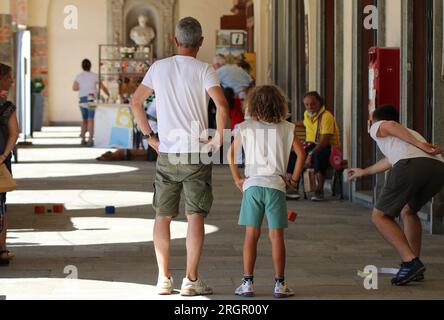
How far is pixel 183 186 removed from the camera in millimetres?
6551

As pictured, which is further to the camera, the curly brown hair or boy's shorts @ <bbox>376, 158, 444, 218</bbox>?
boy's shorts @ <bbox>376, 158, 444, 218</bbox>

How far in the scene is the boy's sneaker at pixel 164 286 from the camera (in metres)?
6.45

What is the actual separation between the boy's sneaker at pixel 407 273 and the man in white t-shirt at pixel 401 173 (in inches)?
1.9

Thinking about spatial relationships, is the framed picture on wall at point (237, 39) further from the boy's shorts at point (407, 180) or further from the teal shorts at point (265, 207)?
the teal shorts at point (265, 207)

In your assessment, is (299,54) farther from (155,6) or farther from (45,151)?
(155,6)

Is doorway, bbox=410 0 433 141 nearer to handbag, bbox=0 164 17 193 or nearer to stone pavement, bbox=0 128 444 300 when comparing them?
stone pavement, bbox=0 128 444 300

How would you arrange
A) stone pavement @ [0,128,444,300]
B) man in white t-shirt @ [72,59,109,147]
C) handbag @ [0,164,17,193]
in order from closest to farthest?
stone pavement @ [0,128,444,300] < handbag @ [0,164,17,193] < man in white t-shirt @ [72,59,109,147]

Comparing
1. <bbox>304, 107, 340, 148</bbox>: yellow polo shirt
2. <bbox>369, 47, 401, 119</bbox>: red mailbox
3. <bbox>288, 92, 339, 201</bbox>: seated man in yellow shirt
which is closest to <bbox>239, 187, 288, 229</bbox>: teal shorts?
<bbox>369, 47, 401, 119</bbox>: red mailbox

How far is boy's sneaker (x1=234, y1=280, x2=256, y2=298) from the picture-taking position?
638cm

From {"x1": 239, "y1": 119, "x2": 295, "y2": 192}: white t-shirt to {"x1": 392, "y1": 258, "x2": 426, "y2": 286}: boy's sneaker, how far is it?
93cm

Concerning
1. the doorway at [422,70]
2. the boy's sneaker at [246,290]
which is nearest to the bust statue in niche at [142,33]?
the doorway at [422,70]

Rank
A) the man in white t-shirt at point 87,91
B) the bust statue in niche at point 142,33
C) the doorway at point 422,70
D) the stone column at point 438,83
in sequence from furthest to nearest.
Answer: the bust statue in niche at point 142,33 < the man in white t-shirt at point 87,91 < the doorway at point 422,70 < the stone column at point 438,83

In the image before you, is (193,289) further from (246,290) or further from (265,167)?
(265,167)
